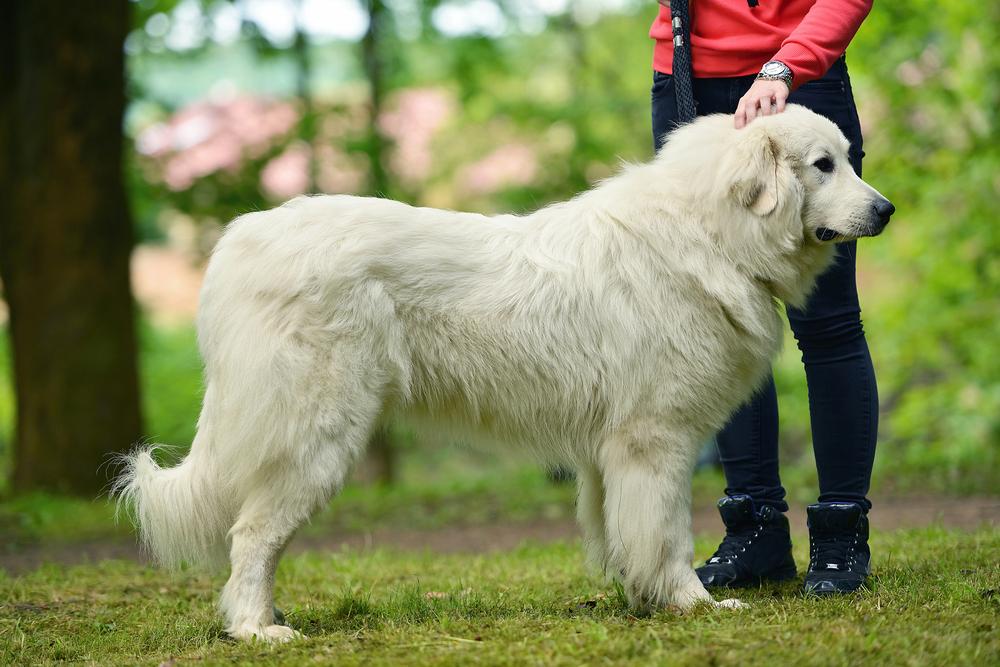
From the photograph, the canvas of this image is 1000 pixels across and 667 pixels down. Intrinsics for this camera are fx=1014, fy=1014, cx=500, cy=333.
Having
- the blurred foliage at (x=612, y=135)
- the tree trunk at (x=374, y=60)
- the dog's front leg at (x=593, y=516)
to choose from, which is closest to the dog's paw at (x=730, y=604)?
the dog's front leg at (x=593, y=516)

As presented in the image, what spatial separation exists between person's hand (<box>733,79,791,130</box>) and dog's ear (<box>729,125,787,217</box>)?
72 millimetres

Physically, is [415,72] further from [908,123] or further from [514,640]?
[514,640]

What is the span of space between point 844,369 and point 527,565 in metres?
1.92

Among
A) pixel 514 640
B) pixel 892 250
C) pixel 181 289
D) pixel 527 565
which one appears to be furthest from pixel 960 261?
pixel 181 289

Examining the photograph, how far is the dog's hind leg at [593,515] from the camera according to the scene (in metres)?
3.88

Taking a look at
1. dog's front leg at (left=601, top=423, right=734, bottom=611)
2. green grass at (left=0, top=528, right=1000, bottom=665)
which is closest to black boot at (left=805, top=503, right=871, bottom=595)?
green grass at (left=0, top=528, right=1000, bottom=665)

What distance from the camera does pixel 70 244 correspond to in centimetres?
848

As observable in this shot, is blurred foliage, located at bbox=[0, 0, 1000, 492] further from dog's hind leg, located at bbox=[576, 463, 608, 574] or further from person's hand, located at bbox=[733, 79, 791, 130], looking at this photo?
person's hand, located at bbox=[733, 79, 791, 130]

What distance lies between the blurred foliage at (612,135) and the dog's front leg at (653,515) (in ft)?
19.1

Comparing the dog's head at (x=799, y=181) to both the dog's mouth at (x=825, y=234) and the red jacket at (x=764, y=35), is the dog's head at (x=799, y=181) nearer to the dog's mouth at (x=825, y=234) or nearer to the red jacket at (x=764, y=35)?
the dog's mouth at (x=825, y=234)

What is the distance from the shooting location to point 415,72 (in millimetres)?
14625

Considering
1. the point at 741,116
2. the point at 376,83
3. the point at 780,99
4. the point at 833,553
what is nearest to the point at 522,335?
the point at 741,116

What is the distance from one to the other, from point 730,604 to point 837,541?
0.63 meters

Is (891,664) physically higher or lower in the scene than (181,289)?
lower
